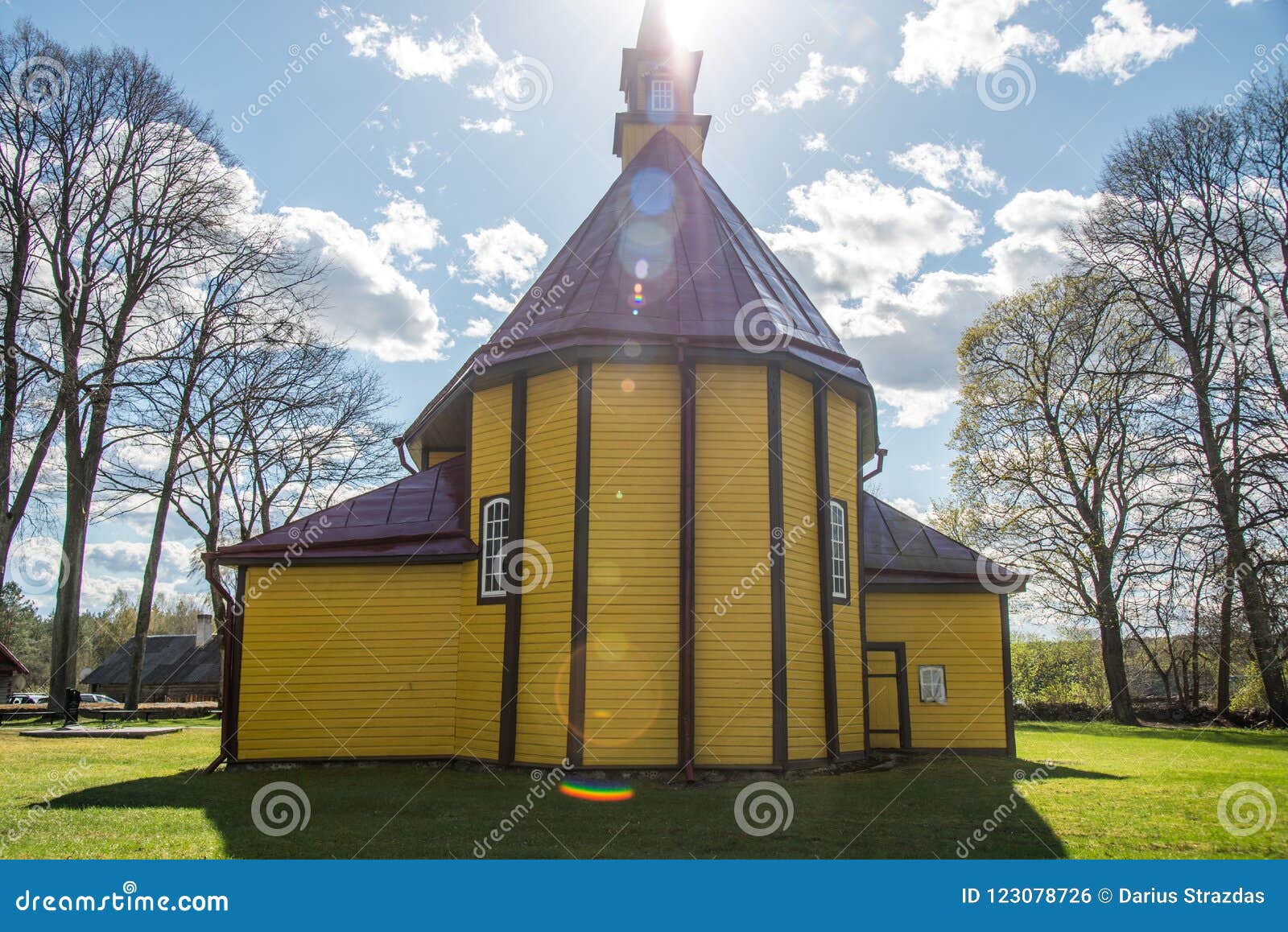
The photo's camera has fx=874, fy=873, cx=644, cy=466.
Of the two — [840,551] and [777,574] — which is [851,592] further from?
[777,574]

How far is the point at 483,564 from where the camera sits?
12656 millimetres

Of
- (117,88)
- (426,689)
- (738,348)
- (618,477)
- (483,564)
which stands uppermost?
(117,88)

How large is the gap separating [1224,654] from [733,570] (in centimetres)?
1467

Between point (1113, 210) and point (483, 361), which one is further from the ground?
point (1113, 210)

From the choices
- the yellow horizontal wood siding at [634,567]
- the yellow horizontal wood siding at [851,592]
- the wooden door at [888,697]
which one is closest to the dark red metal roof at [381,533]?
the yellow horizontal wood siding at [634,567]

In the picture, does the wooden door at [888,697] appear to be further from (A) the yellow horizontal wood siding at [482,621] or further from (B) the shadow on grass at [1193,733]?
(B) the shadow on grass at [1193,733]

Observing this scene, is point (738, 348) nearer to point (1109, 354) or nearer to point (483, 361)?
point (483, 361)

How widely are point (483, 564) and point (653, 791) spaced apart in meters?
4.22

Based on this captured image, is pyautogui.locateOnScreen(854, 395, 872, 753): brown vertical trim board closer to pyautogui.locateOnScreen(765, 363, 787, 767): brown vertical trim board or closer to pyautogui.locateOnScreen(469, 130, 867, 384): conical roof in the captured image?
pyautogui.locateOnScreen(469, 130, 867, 384): conical roof

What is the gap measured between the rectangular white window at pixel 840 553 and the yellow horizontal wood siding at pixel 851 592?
→ 121 mm

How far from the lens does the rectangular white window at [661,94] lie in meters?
18.0

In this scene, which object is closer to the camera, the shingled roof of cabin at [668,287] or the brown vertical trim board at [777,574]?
the brown vertical trim board at [777,574]

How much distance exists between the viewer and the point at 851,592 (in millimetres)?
13289

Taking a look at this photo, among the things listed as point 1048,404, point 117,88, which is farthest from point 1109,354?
point 117,88
